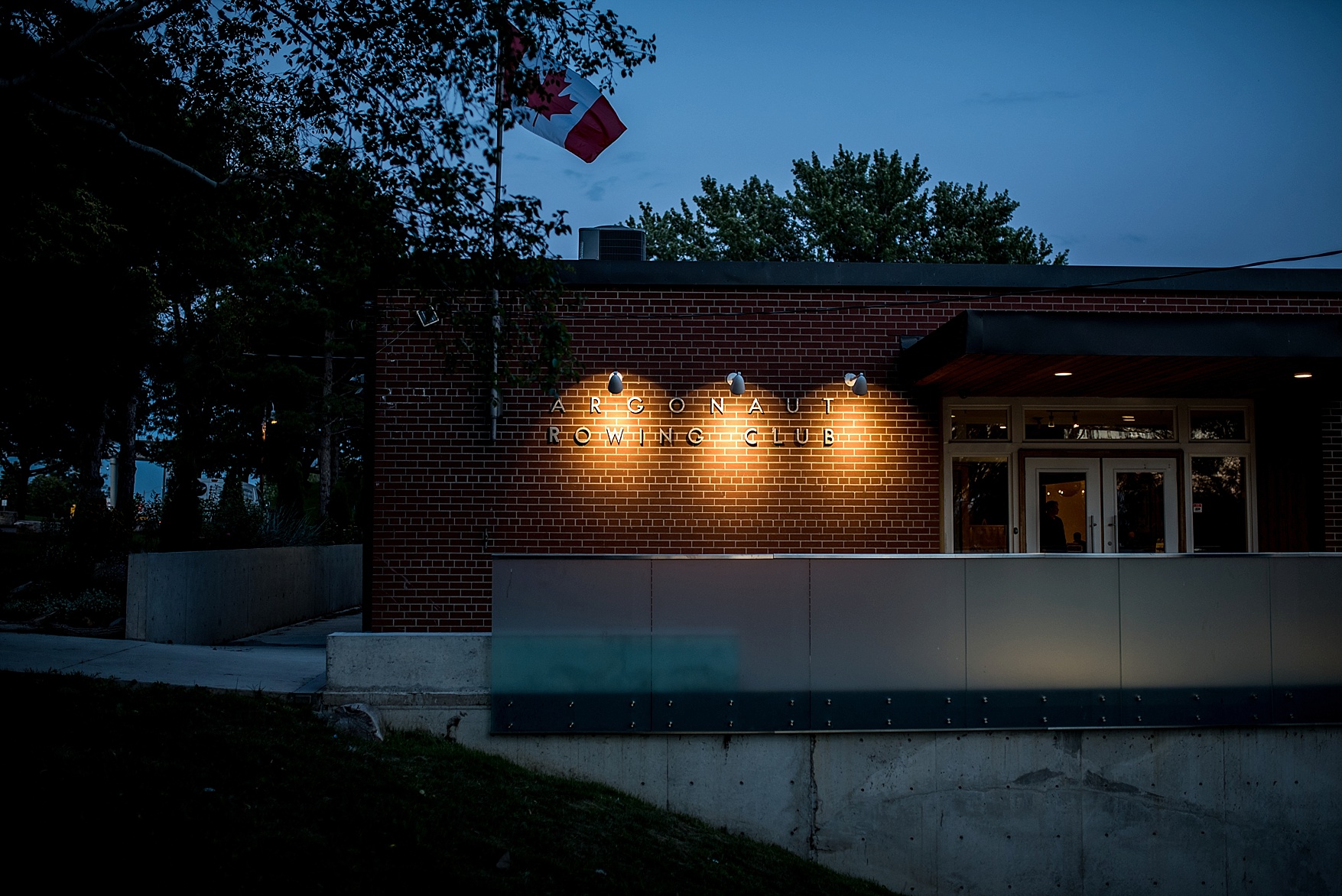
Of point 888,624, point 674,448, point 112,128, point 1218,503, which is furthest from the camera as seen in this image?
point 1218,503

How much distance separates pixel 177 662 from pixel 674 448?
5.77 meters

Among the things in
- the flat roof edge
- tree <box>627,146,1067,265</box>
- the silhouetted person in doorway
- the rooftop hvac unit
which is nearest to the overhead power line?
the flat roof edge

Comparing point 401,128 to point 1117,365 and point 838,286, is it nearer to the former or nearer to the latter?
point 838,286

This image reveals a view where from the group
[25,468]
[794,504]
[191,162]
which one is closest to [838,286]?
[794,504]

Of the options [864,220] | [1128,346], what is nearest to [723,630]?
[1128,346]

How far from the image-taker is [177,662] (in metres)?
9.61

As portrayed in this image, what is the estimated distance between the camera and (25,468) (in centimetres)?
4928

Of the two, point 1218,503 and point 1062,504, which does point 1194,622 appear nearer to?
point 1062,504

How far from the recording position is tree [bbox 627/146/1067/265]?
30375 millimetres

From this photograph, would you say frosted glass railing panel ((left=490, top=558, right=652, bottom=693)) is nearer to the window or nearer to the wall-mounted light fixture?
the wall-mounted light fixture

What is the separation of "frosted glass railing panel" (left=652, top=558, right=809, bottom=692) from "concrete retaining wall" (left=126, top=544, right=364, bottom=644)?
268 inches

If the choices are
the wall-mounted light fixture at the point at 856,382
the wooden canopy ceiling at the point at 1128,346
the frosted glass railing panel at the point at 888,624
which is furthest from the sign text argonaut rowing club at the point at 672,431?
the frosted glass railing panel at the point at 888,624

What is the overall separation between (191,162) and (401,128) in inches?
242

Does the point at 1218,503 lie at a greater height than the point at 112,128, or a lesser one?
lesser
